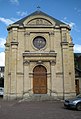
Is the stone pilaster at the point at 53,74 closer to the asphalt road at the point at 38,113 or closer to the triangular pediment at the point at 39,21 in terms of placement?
the triangular pediment at the point at 39,21

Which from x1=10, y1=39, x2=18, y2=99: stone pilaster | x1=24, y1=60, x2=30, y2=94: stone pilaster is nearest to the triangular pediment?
x1=10, y1=39, x2=18, y2=99: stone pilaster

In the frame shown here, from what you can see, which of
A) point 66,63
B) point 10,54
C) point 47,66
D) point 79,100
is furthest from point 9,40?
point 79,100

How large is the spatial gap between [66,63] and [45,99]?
18.4 ft

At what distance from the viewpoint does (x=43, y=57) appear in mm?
30844

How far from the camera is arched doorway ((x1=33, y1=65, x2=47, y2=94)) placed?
100 feet

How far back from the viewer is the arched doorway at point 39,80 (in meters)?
30.6

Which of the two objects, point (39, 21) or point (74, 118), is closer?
point (74, 118)

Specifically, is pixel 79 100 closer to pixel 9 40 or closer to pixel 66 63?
pixel 66 63

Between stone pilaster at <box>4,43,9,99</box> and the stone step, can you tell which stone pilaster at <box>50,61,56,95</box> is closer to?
the stone step

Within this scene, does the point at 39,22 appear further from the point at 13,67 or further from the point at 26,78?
the point at 26,78

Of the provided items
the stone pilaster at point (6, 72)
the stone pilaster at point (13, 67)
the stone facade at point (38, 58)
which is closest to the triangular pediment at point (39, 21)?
the stone facade at point (38, 58)

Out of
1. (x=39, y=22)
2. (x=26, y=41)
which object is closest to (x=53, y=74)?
(x=26, y=41)

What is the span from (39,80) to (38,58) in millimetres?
2978

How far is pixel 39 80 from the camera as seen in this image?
30.9 meters
